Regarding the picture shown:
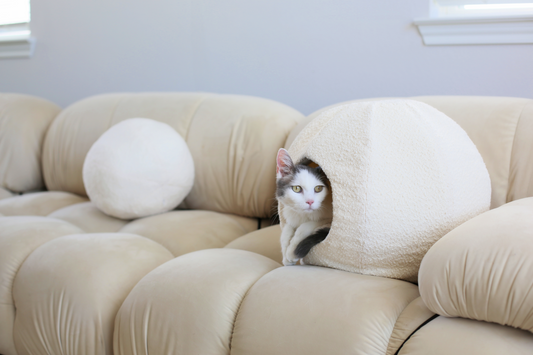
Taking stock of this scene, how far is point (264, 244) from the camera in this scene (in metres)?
1.42

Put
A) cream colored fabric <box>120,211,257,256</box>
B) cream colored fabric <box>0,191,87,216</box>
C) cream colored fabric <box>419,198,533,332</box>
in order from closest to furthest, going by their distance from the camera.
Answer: cream colored fabric <box>419,198,533,332</box> < cream colored fabric <box>120,211,257,256</box> < cream colored fabric <box>0,191,87,216</box>

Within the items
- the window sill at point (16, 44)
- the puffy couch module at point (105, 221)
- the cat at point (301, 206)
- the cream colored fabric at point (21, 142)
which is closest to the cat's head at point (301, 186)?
the cat at point (301, 206)

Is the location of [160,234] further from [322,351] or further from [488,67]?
[488,67]

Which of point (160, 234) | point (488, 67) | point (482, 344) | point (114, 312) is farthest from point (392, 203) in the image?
point (488, 67)

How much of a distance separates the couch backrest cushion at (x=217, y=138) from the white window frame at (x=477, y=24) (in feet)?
2.11

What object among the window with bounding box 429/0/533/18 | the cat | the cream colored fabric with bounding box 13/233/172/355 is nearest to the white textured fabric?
the cat

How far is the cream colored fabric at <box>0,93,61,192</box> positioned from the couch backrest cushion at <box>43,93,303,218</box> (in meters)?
0.25

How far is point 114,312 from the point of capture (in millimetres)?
1172

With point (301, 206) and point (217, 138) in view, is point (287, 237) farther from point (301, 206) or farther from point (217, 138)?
point (217, 138)

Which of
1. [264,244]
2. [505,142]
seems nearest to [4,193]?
[264,244]

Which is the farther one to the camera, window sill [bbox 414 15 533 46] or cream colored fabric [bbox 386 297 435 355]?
window sill [bbox 414 15 533 46]

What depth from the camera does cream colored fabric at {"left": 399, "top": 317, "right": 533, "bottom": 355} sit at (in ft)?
2.30

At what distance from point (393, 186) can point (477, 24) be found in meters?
1.07

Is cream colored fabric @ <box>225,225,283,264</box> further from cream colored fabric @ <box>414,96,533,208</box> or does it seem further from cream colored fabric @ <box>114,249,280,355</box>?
→ cream colored fabric @ <box>414,96,533,208</box>
